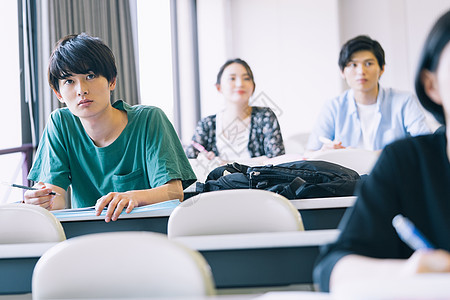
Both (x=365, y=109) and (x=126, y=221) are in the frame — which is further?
(x=365, y=109)

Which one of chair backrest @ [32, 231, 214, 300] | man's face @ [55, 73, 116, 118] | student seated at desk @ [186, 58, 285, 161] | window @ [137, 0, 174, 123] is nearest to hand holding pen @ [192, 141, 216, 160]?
student seated at desk @ [186, 58, 285, 161]

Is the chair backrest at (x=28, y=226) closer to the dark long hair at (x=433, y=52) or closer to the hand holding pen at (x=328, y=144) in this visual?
the dark long hair at (x=433, y=52)

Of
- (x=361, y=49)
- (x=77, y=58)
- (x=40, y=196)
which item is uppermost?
(x=361, y=49)

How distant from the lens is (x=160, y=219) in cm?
191

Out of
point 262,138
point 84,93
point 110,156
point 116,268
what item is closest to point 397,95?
point 262,138

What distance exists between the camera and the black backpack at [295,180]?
6.61 feet

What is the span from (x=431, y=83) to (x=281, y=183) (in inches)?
43.8

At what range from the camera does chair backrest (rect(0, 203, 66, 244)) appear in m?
1.65

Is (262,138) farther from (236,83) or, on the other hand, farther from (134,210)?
(134,210)

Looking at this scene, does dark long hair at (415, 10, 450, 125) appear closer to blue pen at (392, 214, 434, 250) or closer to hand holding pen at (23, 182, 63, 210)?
blue pen at (392, 214, 434, 250)

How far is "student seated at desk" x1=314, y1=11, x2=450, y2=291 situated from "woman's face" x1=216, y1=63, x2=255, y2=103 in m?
3.05

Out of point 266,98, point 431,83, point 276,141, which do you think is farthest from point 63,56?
point 266,98

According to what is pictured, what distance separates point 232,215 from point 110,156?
0.80 m

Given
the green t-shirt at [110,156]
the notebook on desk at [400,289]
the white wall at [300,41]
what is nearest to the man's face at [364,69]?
the green t-shirt at [110,156]
